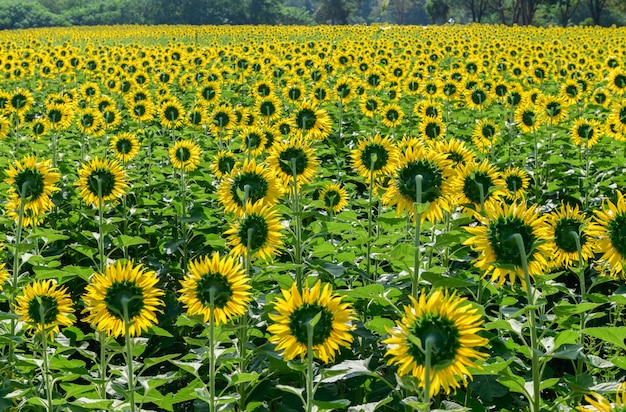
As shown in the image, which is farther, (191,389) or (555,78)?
(555,78)

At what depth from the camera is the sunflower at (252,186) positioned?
125 inches

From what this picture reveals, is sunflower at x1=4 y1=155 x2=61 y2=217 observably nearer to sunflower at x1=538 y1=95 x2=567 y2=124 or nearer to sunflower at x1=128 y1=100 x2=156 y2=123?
sunflower at x1=128 y1=100 x2=156 y2=123

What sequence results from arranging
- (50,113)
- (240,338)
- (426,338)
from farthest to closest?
1. (50,113)
2. (240,338)
3. (426,338)

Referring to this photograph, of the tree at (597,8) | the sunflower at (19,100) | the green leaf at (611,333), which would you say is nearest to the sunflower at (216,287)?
the green leaf at (611,333)

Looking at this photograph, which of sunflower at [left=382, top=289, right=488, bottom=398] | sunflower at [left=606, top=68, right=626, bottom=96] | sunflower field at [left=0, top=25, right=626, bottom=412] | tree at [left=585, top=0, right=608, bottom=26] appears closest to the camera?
sunflower at [left=382, top=289, right=488, bottom=398]

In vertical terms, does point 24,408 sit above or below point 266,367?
below

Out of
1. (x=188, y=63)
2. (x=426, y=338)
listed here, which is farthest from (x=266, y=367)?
(x=188, y=63)

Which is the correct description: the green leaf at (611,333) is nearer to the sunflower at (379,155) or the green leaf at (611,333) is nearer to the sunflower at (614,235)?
the sunflower at (614,235)

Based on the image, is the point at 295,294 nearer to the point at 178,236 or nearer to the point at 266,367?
the point at 266,367

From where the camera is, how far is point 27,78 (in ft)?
41.7

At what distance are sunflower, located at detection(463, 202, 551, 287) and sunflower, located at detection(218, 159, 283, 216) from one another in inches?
47.4

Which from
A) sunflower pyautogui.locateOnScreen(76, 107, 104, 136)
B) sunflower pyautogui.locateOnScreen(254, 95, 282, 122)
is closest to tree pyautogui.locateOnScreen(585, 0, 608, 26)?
sunflower pyautogui.locateOnScreen(254, 95, 282, 122)

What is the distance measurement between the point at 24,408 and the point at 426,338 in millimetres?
2143

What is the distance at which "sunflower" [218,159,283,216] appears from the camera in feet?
10.5
